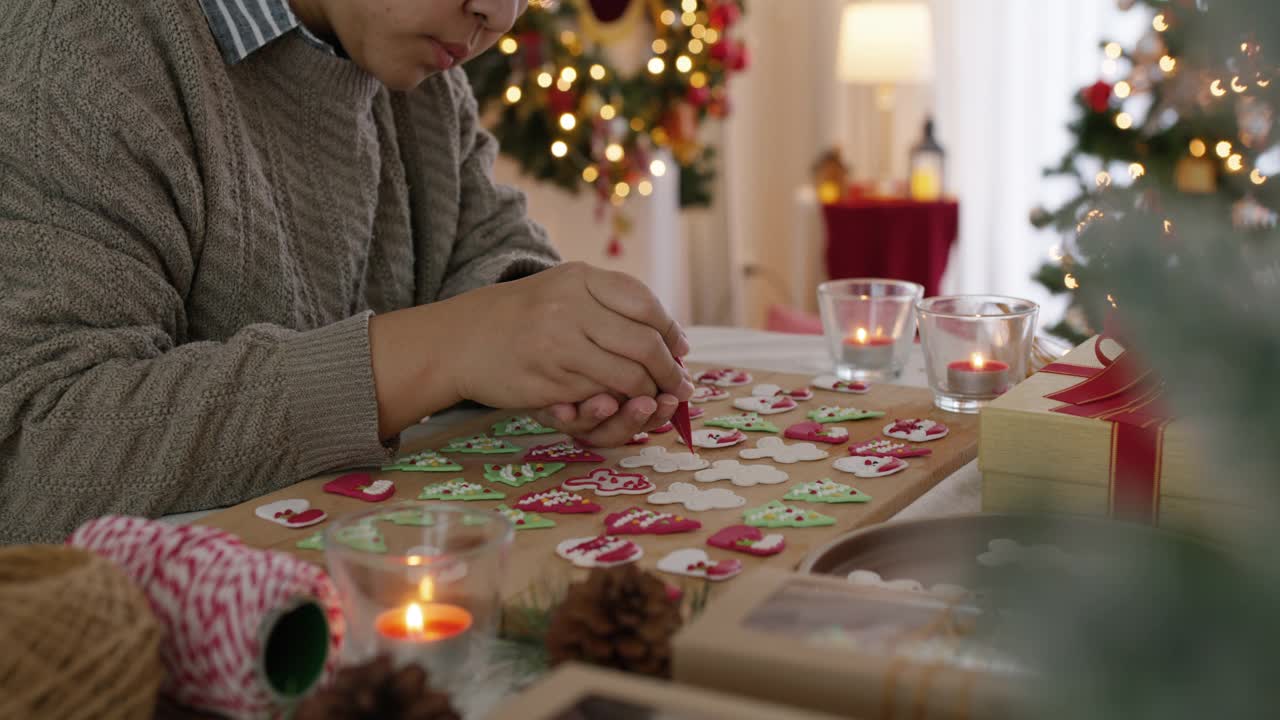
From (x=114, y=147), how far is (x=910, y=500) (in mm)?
730

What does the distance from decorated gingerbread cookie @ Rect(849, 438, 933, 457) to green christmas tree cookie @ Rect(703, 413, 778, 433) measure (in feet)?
0.32

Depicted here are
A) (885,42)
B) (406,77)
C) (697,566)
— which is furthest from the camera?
(885,42)

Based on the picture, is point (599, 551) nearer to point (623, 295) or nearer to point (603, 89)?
point (623, 295)

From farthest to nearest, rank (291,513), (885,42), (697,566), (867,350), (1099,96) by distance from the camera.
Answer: (885,42) < (1099,96) < (867,350) < (291,513) < (697,566)

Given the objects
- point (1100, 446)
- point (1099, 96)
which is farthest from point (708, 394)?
point (1099, 96)

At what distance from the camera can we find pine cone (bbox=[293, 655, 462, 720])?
48cm

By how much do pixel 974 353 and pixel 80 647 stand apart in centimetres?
91

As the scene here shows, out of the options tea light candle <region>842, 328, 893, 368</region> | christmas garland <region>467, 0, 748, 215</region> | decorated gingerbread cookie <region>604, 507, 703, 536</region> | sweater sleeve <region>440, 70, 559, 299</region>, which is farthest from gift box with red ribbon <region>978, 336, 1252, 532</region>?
christmas garland <region>467, 0, 748, 215</region>

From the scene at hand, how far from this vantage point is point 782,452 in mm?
1039

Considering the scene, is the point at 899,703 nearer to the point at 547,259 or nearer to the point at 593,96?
the point at 547,259

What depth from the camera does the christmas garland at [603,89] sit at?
3664mm

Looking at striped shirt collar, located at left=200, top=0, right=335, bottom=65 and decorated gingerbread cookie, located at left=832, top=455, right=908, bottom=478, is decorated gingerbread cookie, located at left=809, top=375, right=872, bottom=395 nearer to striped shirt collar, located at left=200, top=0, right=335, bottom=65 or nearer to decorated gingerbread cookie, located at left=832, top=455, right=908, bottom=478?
decorated gingerbread cookie, located at left=832, top=455, right=908, bottom=478

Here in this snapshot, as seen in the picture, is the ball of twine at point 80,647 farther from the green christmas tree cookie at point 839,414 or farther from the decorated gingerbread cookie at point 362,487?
the green christmas tree cookie at point 839,414

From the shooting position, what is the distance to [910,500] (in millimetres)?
954
